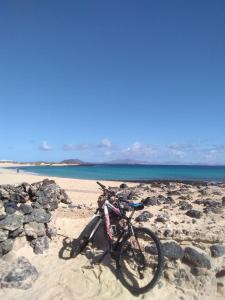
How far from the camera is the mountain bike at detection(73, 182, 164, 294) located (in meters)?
6.28

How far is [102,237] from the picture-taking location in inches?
318

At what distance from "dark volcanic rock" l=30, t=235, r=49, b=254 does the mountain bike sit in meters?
1.61

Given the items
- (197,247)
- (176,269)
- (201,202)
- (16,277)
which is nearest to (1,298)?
(16,277)

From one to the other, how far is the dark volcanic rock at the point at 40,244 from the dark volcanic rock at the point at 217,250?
3737 mm

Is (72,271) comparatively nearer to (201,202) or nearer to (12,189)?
(12,189)

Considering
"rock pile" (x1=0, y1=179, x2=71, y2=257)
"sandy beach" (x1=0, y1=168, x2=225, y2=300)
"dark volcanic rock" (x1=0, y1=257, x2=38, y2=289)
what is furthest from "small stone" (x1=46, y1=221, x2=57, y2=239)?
"dark volcanic rock" (x1=0, y1=257, x2=38, y2=289)

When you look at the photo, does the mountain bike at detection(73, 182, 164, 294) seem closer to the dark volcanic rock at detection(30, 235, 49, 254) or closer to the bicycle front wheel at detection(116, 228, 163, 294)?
the bicycle front wheel at detection(116, 228, 163, 294)

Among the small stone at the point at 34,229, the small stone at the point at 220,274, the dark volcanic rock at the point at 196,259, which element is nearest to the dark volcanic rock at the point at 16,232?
the small stone at the point at 34,229

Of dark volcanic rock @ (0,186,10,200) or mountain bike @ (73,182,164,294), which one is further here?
dark volcanic rock @ (0,186,10,200)

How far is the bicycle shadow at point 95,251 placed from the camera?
7.11 m

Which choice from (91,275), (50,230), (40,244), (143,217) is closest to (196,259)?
(91,275)

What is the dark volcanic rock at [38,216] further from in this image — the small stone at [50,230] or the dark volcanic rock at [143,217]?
the dark volcanic rock at [143,217]

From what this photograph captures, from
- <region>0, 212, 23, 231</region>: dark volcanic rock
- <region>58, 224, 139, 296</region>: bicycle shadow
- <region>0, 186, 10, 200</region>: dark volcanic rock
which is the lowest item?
<region>58, 224, 139, 296</region>: bicycle shadow

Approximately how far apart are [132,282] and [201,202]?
7.44 metres
